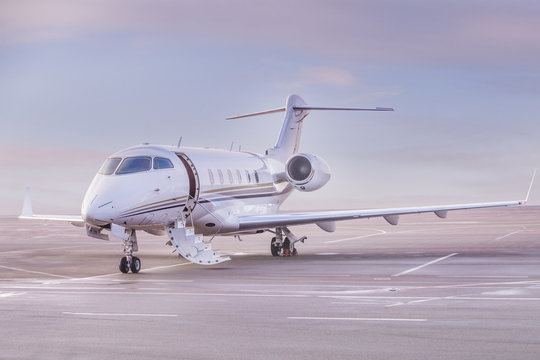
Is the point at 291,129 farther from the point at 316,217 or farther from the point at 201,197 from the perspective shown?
the point at 201,197

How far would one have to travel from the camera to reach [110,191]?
68.1 ft

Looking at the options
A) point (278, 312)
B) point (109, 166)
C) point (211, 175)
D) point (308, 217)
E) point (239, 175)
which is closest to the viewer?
point (278, 312)

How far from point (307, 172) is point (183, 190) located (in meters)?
6.84

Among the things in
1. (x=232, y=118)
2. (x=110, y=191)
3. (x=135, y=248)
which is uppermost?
(x=232, y=118)

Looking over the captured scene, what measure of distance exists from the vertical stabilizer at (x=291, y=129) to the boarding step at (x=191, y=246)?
11012 millimetres

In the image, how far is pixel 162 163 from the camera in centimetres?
2281

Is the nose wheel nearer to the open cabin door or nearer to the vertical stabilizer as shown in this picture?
the open cabin door

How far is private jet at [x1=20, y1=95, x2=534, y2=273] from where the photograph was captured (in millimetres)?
20906

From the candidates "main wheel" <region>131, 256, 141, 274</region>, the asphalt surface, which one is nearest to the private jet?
"main wheel" <region>131, 256, 141, 274</region>

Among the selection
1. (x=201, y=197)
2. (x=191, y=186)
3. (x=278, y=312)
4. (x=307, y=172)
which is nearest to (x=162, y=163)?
(x=191, y=186)

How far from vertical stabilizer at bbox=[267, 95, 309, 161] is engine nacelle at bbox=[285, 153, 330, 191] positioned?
156 inches

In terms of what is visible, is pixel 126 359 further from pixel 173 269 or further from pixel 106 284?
pixel 173 269

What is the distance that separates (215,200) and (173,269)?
3.76 metres

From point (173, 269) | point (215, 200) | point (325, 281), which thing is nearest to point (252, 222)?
point (215, 200)
